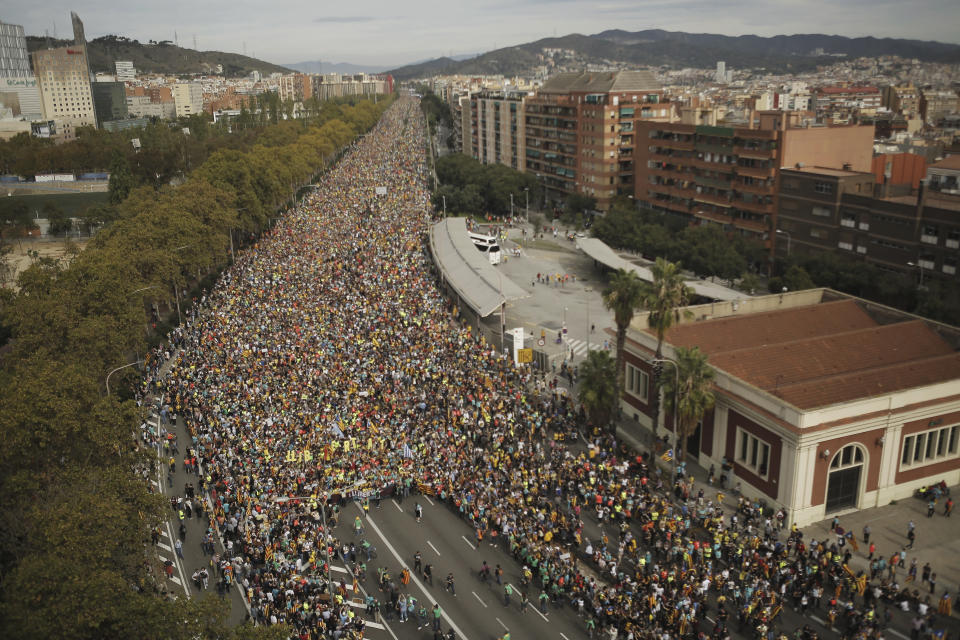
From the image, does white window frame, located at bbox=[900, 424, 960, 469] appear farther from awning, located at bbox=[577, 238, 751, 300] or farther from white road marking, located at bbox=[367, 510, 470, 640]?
white road marking, located at bbox=[367, 510, 470, 640]

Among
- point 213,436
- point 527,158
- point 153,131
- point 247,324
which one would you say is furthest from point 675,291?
point 153,131

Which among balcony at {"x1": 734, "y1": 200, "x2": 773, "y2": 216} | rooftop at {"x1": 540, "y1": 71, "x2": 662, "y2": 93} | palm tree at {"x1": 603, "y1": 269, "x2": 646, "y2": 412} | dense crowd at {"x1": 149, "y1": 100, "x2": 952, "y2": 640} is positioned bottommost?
dense crowd at {"x1": 149, "y1": 100, "x2": 952, "y2": 640}

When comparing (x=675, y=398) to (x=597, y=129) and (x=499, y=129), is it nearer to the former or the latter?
(x=597, y=129)

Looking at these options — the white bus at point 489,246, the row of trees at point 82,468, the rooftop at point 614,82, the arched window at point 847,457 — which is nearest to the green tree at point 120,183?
the row of trees at point 82,468

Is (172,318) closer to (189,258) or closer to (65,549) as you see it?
(189,258)

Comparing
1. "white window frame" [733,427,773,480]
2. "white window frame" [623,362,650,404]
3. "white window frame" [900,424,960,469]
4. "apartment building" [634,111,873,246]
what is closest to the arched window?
"white window frame" [900,424,960,469]

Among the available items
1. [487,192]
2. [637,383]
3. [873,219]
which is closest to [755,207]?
[873,219]
